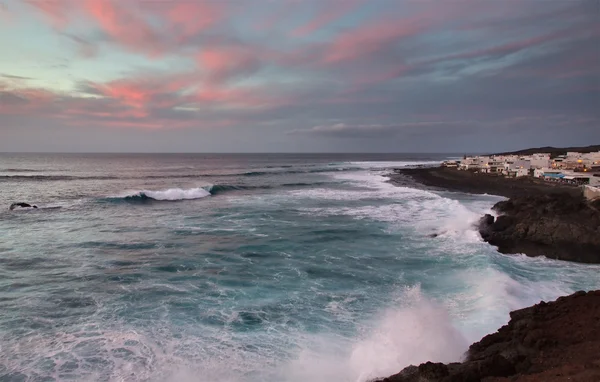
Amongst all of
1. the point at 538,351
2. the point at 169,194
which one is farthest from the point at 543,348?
the point at 169,194

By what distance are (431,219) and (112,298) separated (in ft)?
69.8

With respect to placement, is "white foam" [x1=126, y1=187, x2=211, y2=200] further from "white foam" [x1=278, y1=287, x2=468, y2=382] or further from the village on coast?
the village on coast

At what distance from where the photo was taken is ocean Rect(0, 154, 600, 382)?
919 centimetres

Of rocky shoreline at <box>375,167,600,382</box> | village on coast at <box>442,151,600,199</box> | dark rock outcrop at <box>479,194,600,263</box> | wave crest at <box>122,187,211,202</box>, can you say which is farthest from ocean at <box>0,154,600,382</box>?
village on coast at <box>442,151,600,199</box>

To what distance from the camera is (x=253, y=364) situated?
9055 millimetres

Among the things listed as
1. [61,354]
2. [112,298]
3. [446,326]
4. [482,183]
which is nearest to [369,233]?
[446,326]

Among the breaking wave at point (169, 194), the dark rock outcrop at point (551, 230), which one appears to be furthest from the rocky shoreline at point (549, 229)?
the breaking wave at point (169, 194)

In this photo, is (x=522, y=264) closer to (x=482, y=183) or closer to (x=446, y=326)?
(x=446, y=326)

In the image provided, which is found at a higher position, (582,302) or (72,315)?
(582,302)

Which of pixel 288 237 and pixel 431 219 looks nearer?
pixel 288 237

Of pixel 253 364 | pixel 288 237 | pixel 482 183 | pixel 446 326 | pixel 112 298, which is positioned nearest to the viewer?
pixel 253 364

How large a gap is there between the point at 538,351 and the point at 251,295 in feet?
28.9

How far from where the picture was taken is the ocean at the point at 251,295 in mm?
9188

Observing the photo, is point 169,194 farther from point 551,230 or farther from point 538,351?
point 538,351
